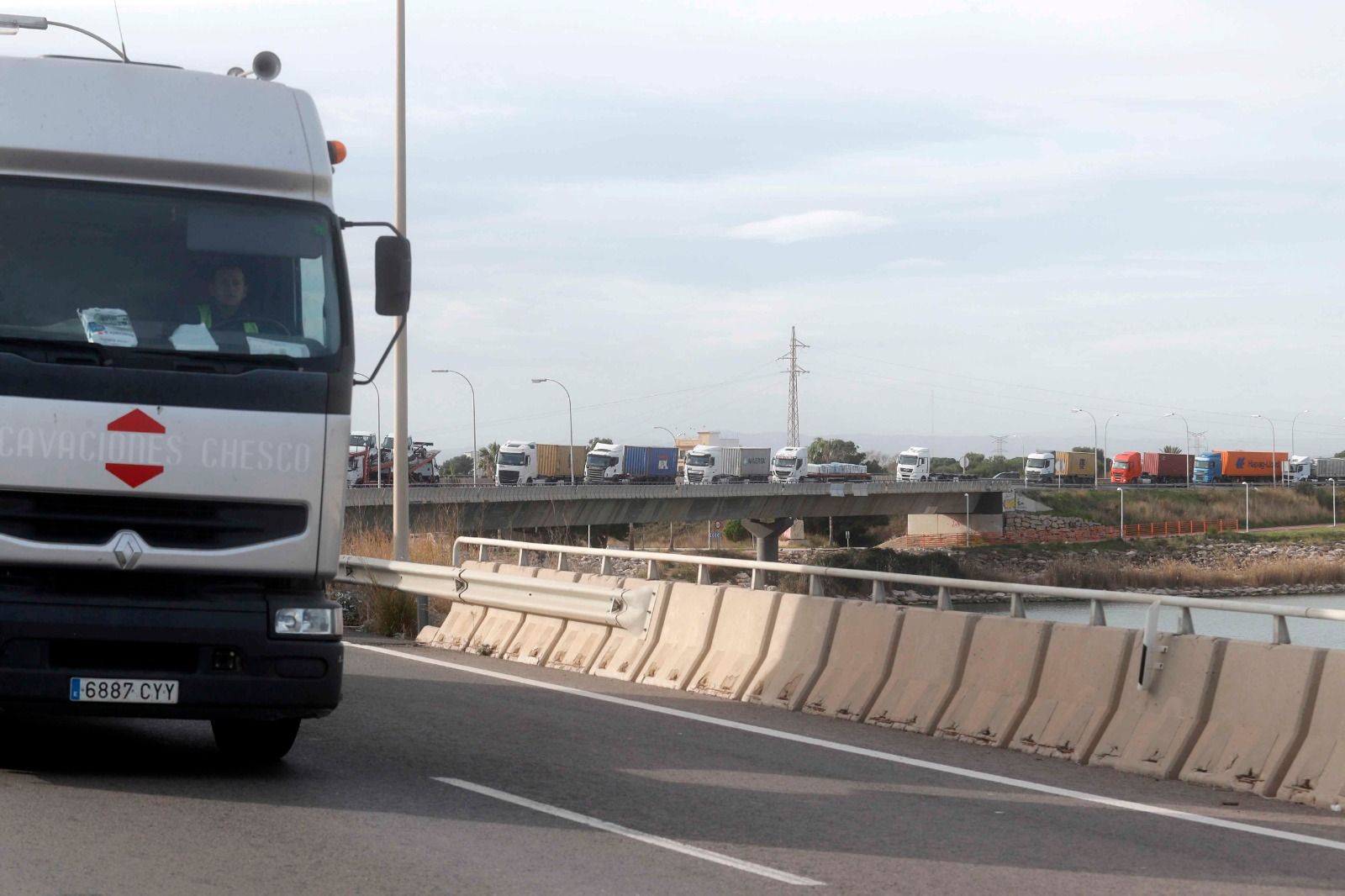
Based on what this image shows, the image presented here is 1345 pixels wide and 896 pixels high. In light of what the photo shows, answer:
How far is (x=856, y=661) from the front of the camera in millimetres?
11750

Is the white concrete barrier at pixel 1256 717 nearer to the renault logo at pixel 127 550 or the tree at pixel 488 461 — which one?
the renault logo at pixel 127 550

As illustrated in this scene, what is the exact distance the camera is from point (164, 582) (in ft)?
25.3

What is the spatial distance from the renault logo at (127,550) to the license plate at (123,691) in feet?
1.96

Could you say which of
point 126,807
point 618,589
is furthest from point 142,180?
point 618,589

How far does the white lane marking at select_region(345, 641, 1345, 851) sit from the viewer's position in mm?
7812

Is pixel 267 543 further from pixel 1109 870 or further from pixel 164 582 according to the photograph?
pixel 1109 870

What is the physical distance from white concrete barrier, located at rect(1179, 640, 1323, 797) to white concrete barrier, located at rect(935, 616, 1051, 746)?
1.40 metres

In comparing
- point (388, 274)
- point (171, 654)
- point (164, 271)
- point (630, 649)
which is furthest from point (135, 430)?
point (630, 649)

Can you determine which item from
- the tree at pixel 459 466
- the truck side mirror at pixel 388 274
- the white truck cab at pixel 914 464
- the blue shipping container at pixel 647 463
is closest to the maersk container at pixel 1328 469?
the white truck cab at pixel 914 464

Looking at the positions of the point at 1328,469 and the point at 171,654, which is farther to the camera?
the point at 1328,469

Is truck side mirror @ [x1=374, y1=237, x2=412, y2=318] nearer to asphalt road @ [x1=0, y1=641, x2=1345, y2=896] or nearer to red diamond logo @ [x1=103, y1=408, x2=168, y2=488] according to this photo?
red diamond logo @ [x1=103, y1=408, x2=168, y2=488]

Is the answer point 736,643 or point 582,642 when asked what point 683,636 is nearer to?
point 736,643

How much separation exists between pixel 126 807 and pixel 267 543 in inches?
58.1

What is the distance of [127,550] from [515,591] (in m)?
7.90
